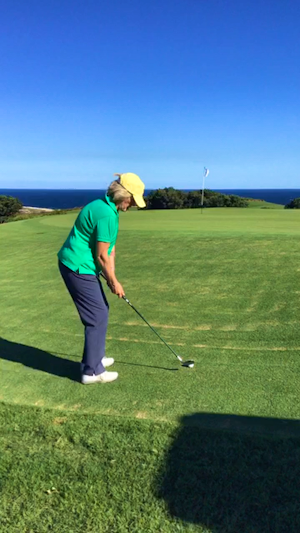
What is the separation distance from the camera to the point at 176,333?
5.55m

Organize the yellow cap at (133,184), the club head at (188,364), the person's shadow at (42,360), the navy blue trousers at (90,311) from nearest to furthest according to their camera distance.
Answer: the yellow cap at (133,184), the navy blue trousers at (90,311), the club head at (188,364), the person's shadow at (42,360)

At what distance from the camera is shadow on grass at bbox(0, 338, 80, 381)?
4570 mm

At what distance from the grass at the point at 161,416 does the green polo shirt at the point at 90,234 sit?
1.20 meters

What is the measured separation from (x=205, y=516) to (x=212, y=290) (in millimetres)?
4921

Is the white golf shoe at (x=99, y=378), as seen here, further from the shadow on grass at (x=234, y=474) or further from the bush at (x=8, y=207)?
the bush at (x=8, y=207)

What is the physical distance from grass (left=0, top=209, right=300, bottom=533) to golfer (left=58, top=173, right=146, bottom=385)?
331 millimetres

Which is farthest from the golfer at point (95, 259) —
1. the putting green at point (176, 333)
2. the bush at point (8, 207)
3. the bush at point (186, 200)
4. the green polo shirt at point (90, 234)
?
the bush at point (8, 207)

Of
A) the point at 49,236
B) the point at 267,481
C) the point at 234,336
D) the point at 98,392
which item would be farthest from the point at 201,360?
the point at 49,236

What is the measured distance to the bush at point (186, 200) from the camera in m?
32.1

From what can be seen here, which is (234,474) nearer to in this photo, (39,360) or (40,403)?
(40,403)

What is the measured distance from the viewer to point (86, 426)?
3.39 metres

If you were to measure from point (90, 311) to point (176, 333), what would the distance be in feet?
5.39

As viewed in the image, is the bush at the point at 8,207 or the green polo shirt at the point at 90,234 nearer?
the green polo shirt at the point at 90,234

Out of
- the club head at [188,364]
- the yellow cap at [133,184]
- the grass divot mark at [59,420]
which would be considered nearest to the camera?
the grass divot mark at [59,420]
